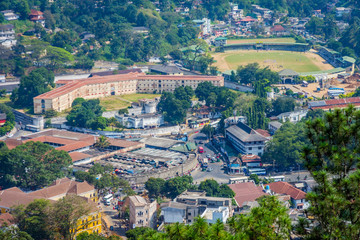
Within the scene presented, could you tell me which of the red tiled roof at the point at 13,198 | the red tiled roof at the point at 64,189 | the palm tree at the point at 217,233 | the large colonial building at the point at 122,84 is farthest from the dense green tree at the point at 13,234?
the large colonial building at the point at 122,84

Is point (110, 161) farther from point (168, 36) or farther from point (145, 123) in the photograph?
point (168, 36)

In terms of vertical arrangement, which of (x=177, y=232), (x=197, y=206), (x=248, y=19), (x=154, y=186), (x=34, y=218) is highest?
(x=177, y=232)

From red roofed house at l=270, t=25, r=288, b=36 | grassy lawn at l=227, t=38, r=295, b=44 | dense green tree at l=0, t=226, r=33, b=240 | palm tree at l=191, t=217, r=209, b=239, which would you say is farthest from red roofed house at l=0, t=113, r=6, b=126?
red roofed house at l=270, t=25, r=288, b=36

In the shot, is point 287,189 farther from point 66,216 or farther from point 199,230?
point 199,230

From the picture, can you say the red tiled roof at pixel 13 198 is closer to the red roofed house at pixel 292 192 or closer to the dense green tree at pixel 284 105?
the red roofed house at pixel 292 192

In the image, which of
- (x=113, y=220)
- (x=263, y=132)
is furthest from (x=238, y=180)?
(x=113, y=220)

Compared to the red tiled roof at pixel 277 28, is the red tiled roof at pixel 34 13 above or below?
above
